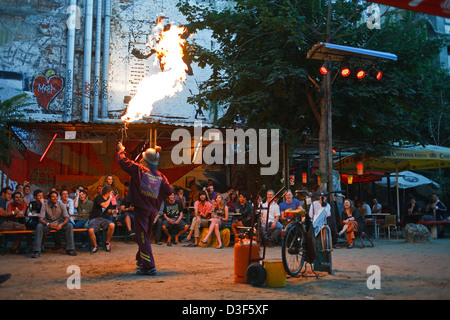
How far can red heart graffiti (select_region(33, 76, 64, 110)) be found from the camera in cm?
1942

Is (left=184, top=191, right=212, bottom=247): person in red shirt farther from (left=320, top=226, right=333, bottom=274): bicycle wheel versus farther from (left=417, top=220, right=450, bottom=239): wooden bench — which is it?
(left=417, top=220, right=450, bottom=239): wooden bench

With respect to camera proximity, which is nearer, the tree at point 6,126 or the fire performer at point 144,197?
the fire performer at point 144,197

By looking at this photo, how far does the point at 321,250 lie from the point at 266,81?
6664mm

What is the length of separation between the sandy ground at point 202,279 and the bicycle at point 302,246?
232mm

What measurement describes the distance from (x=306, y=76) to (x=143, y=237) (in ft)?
26.1

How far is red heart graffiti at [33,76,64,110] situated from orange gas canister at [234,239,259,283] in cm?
1598

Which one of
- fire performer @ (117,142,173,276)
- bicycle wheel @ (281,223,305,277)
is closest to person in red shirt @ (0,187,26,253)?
fire performer @ (117,142,173,276)

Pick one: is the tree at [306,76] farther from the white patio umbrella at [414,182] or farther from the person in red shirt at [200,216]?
the white patio umbrella at [414,182]

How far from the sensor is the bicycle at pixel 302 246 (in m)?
6.56

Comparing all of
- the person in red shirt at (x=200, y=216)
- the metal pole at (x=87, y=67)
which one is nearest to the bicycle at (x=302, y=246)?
the person in red shirt at (x=200, y=216)

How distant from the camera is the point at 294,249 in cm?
662
